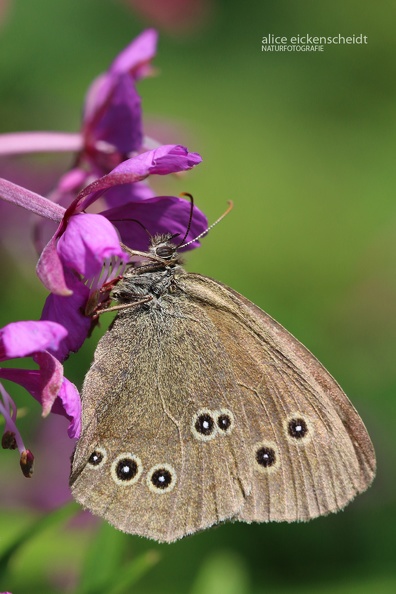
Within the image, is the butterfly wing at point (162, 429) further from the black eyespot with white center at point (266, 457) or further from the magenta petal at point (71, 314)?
the magenta petal at point (71, 314)

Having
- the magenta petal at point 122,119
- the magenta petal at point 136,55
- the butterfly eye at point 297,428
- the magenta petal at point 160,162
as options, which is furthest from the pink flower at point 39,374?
the magenta petal at point 136,55

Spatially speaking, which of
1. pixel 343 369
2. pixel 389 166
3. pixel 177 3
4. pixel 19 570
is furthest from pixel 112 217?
pixel 389 166

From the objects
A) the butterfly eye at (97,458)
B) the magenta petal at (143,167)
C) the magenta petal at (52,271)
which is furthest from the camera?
the butterfly eye at (97,458)

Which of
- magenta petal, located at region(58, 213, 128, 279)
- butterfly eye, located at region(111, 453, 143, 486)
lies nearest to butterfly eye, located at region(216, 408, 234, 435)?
butterfly eye, located at region(111, 453, 143, 486)

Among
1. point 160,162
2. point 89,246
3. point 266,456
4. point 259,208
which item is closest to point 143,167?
point 160,162

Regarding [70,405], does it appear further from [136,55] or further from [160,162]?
[136,55]

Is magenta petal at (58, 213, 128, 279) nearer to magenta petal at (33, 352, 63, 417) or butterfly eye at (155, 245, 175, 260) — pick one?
magenta petal at (33, 352, 63, 417)

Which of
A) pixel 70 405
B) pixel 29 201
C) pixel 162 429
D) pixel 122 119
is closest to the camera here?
pixel 70 405
